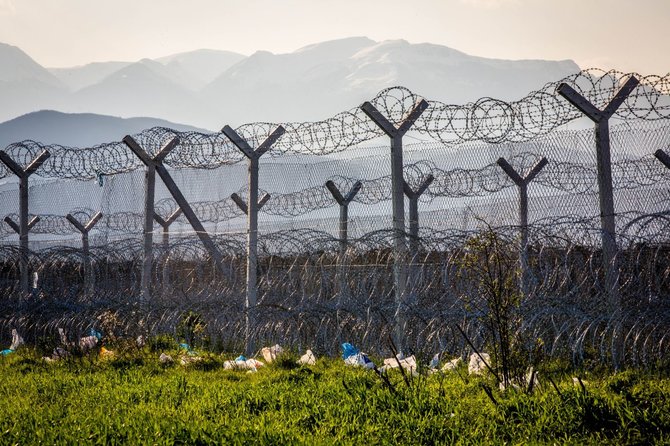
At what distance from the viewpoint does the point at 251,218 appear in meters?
11.4

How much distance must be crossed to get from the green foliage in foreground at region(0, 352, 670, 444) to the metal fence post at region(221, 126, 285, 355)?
234 centimetres

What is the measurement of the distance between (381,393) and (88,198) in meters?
15.2

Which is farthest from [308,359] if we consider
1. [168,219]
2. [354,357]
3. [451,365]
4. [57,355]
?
[168,219]

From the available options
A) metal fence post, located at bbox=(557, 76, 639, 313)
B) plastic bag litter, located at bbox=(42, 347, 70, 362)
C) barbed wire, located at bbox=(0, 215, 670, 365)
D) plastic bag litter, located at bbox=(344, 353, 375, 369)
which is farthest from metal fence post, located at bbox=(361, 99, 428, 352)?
plastic bag litter, located at bbox=(42, 347, 70, 362)

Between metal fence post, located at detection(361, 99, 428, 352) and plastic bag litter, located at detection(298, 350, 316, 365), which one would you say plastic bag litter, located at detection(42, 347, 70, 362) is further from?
metal fence post, located at detection(361, 99, 428, 352)

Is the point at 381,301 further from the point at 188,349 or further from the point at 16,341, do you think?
the point at 16,341

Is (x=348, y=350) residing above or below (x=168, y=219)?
below

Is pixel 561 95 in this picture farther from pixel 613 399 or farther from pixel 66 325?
pixel 66 325

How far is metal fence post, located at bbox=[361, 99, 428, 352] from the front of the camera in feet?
31.3

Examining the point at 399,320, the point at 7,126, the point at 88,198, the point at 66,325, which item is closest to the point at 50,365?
the point at 66,325

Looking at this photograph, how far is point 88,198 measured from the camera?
20156mm

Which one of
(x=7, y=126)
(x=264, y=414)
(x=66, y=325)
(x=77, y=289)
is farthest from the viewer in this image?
(x=7, y=126)

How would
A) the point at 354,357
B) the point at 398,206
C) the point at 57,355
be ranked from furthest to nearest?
1. the point at 398,206
2. the point at 57,355
3. the point at 354,357

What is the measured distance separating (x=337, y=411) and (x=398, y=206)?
446 centimetres
